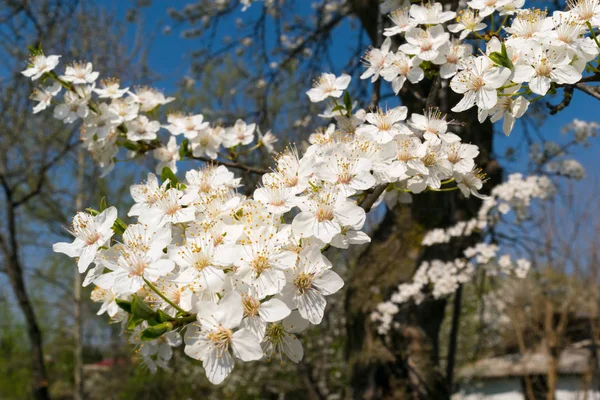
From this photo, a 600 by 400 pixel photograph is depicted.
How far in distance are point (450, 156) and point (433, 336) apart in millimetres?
2513

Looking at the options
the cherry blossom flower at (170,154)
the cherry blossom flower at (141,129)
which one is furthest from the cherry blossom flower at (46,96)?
the cherry blossom flower at (170,154)

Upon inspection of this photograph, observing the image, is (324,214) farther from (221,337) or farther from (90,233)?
(90,233)

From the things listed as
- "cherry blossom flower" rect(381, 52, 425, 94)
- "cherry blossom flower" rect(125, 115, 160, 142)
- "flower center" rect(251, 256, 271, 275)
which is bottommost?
"flower center" rect(251, 256, 271, 275)

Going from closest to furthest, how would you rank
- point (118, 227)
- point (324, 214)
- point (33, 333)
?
point (324, 214), point (118, 227), point (33, 333)

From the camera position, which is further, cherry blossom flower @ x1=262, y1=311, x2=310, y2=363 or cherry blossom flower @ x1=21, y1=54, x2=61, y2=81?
cherry blossom flower @ x1=21, y1=54, x2=61, y2=81

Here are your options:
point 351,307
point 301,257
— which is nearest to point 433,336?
point 351,307

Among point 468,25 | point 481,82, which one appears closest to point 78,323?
point 468,25

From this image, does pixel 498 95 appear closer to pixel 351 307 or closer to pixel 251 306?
pixel 251 306

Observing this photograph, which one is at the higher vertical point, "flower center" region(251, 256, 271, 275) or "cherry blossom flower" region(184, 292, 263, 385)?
"flower center" region(251, 256, 271, 275)

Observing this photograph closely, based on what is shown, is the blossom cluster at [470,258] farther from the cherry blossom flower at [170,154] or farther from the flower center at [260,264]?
the flower center at [260,264]

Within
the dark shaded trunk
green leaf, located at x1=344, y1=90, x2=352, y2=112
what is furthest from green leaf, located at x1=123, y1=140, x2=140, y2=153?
the dark shaded trunk

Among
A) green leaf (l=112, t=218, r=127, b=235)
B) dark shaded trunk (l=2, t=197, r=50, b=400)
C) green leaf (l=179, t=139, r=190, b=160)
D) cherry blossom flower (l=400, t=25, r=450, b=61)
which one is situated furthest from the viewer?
dark shaded trunk (l=2, t=197, r=50, b=400)

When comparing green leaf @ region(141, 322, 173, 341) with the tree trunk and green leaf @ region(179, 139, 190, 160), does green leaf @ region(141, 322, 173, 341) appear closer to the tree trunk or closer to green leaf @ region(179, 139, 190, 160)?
green leaf @ region(179, 139, 190, 160)

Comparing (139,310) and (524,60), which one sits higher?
(524,60)
